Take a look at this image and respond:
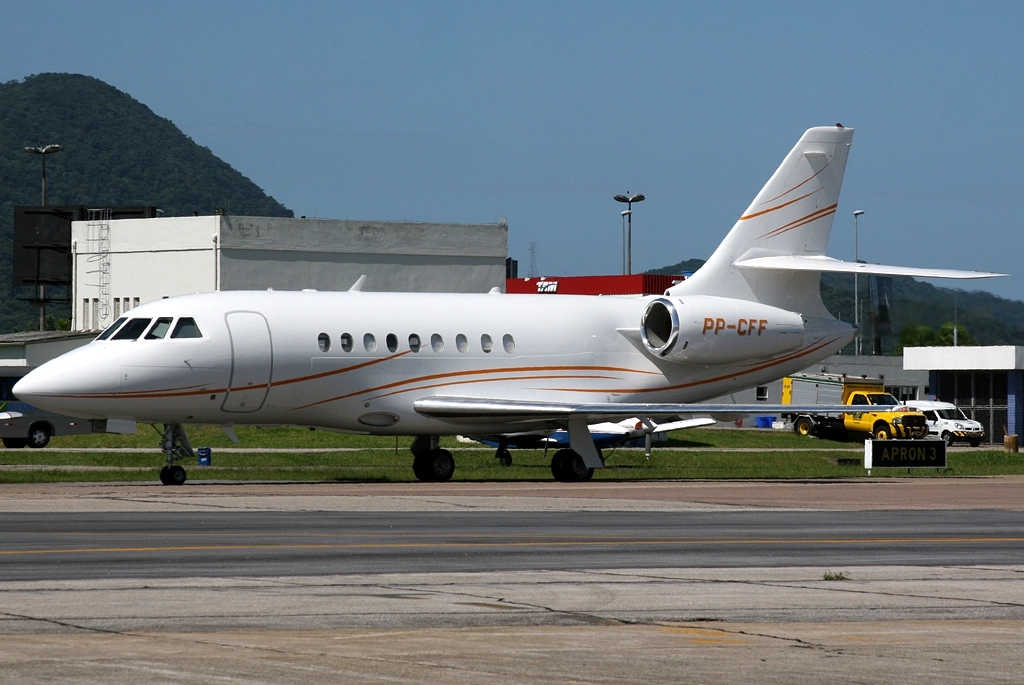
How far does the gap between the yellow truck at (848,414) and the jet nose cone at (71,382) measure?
3441 centimetres

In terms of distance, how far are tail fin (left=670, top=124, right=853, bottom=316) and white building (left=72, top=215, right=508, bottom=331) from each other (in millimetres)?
39600

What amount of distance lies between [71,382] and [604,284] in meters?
51.9

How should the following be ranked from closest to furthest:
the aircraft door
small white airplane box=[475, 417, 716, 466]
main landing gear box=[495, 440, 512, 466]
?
the aircraft door, main landing gear box=[495, 440, 512, 466], small white airplane box=[475, 417, 716, 466]

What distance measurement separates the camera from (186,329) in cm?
2992

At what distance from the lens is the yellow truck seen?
208ft

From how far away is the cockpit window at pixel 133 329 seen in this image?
29.8m

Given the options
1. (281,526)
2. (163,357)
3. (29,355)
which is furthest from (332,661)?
(29,355)

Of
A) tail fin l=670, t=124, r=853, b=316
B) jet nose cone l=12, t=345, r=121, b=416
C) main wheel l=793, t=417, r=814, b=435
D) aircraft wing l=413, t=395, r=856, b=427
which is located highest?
tail fin l=670, t=124, r=853, b=316

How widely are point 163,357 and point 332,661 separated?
20.5 meters

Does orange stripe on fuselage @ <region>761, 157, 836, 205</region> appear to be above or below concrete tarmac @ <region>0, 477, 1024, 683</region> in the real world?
above

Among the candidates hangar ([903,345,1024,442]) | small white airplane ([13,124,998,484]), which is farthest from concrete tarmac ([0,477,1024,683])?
hangar ([903,345,1024,442])

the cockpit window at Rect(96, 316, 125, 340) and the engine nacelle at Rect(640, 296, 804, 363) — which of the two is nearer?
the cockpit window at Rect(96, 316, 125, 340)

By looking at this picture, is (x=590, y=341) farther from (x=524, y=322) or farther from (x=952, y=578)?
(x=952, y=578)

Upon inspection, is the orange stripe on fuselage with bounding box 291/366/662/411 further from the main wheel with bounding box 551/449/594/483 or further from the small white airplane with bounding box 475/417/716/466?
the small white airplane with bounding box 475/417/716/466
